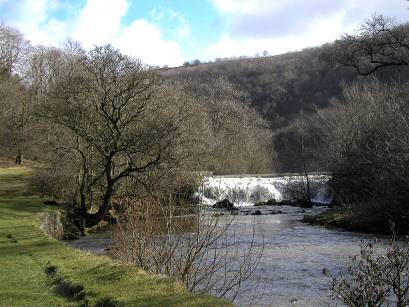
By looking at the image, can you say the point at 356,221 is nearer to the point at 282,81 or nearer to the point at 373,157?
the point at 373,157

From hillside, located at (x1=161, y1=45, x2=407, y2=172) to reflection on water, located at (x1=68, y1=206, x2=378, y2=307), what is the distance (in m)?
54.7

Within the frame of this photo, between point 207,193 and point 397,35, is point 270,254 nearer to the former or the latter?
point 397,35

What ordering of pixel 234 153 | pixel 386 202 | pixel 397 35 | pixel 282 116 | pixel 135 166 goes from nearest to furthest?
pixel 397 35 → pixel 386 202 → pixel 135 166 → pixel 234 153 → pixel 282 116

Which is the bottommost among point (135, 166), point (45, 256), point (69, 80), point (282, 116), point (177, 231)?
point (45, 256)

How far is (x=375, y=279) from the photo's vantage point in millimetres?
6910

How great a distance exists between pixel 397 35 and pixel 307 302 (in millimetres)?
11668

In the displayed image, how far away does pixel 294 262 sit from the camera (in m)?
15.8

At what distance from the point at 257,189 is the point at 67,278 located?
3322 cm

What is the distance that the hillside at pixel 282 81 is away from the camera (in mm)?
97125

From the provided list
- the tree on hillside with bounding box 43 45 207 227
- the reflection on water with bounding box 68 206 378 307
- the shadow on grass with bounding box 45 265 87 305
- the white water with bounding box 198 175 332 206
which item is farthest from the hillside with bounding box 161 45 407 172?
the shadow on grass with bounding box 45 265 87 305

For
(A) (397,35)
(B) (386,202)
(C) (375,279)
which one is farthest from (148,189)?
(C) (375,279)

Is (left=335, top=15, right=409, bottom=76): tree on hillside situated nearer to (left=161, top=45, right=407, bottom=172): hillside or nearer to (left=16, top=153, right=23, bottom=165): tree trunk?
(left=16, top=153, right=23, bottom=165): tree trunk

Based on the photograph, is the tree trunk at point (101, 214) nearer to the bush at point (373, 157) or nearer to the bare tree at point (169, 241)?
the bush at point (373, 157)

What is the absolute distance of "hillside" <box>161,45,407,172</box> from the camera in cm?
9712
